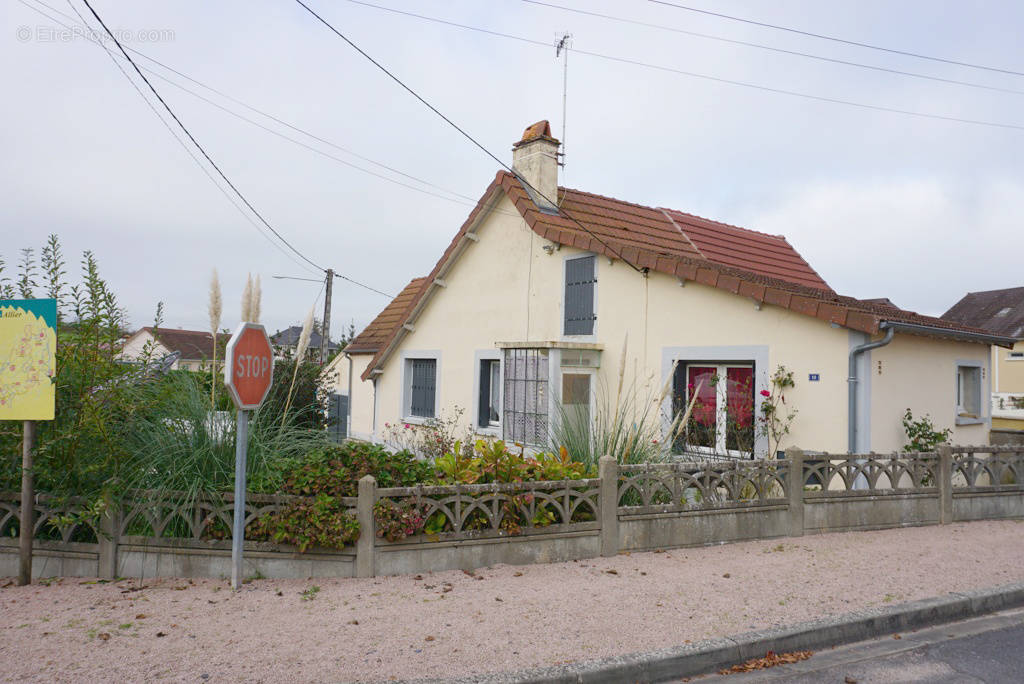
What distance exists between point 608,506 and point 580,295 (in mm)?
5865

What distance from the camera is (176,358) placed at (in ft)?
21.2

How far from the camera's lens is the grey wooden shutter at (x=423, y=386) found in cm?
1533

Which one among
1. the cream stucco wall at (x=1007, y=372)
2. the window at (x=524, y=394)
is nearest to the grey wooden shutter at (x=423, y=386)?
the window at (x=524, y=394)

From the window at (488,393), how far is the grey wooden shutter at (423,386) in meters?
1.81

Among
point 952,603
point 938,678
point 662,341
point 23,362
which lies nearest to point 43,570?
point 23,362

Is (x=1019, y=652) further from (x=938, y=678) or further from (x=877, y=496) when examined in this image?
(x=877, y=496)

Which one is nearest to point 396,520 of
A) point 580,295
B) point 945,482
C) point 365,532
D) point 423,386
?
point 365,532

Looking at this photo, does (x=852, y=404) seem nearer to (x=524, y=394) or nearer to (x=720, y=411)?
(x=720, y=411)

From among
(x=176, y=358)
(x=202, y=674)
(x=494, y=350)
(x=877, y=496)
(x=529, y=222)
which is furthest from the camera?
(x=494, y=350)

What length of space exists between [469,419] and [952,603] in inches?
377

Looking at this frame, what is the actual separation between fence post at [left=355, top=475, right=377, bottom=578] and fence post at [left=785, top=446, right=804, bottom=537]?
4314mm

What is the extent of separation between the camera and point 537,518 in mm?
6039

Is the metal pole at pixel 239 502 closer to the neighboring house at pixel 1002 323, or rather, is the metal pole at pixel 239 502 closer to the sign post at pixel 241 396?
the sign post at pixel 241 396

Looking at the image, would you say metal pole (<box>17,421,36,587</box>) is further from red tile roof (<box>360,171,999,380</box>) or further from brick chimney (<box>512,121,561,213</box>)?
brick chimney (<box>512,121,561,213</box>)
